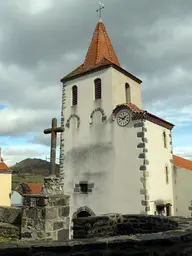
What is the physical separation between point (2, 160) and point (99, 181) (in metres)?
21.0

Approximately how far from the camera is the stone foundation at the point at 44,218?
591 cm

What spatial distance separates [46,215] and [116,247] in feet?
10.9

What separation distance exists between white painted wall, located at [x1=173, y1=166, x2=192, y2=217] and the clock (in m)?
4.51

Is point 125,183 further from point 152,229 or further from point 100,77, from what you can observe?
point 152,229

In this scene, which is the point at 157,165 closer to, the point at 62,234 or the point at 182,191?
the point at 182,191

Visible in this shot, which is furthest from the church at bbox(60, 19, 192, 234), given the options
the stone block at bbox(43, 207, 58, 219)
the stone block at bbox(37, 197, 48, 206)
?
the stone block at bbox(37, 197, 48, 206)

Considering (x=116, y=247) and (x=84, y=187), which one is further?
(x=84, y=187)

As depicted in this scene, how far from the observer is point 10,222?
6855mm

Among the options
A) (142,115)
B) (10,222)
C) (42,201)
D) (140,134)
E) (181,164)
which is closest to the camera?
(42,201)

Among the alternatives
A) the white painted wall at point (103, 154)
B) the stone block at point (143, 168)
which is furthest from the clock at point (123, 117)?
the stone block at point (143, 168)

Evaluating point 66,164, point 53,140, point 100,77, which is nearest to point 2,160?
point 66,164

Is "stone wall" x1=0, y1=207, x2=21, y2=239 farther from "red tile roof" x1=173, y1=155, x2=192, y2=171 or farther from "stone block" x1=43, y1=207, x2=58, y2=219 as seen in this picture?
"red tile roof" x1=173, y1=155, x2=192, y2=171

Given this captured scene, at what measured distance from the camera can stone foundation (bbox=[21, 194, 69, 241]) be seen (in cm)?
591

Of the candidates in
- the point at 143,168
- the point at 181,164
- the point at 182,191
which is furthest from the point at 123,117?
the point at 181,164
